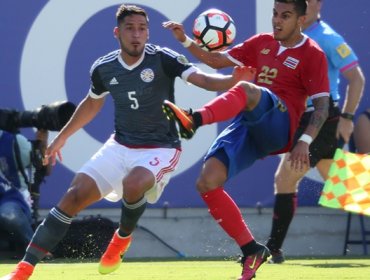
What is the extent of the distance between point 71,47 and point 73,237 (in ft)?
6.40

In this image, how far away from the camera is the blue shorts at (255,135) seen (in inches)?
308

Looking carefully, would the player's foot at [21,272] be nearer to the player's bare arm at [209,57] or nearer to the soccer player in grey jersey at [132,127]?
the soccer player in grey jersey at [132,127]

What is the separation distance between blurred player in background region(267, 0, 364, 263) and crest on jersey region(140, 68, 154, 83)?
2052mm

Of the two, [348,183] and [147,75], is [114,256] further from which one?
[348,183]

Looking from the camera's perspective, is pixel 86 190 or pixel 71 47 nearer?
pixel 86 190

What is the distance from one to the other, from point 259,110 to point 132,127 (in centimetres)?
109

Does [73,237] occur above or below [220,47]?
below

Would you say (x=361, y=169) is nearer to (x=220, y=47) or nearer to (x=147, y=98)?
(x=220, y=47)

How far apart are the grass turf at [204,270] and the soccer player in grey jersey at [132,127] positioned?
1.63ft

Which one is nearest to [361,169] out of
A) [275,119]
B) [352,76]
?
[352,76]

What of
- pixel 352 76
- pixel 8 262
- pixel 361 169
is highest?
pixel 352 76

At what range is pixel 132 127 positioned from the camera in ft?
27.5

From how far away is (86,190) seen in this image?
784cm

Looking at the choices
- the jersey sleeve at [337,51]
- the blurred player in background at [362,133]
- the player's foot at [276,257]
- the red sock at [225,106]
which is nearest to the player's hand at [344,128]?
the jersey sleeve at [337,51]
